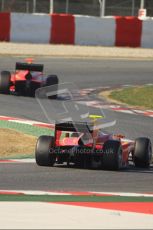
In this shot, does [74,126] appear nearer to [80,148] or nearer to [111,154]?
[80,148]

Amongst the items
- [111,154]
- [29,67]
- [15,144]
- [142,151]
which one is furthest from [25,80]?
[111,154]

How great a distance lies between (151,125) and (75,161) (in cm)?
486

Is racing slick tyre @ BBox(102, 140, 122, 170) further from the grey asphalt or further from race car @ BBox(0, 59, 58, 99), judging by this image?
race car @ BBox(0, 59, 58, 99)

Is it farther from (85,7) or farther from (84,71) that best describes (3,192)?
(85,7)

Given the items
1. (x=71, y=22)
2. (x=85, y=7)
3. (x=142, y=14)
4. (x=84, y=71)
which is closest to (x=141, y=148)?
(x=84, y=71)

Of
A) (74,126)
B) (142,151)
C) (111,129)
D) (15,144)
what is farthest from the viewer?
(111,129)

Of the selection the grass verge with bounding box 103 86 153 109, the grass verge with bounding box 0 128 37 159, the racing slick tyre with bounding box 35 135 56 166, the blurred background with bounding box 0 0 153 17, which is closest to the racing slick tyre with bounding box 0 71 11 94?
the grass verge with bounding box 103 86 153 109

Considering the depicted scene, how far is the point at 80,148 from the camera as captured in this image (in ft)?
35.1

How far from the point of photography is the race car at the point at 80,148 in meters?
10.7

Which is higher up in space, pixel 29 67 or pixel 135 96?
pixel 29 67

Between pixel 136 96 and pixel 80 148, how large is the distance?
9199 millimetres

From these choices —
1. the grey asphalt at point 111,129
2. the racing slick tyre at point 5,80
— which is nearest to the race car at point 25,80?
the racing slick tyre at point 5,80

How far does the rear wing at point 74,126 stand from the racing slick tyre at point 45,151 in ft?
0.62

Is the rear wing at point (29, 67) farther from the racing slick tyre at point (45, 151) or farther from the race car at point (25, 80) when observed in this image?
the racing slick tyre at point (45, 151)
